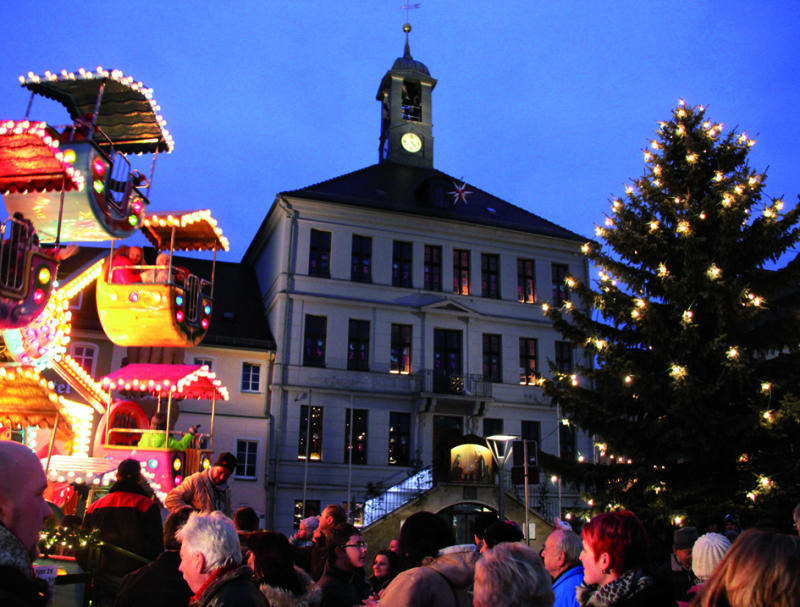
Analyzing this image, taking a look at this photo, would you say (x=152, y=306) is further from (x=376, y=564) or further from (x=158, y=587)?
(x=158, y=587)

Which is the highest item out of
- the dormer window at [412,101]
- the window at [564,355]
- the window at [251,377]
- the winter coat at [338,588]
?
the dormer window at [412,101]

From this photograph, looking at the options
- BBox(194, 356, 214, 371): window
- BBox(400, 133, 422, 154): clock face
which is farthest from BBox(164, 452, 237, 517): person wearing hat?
BBox(400, 133, 422, 154): clock face

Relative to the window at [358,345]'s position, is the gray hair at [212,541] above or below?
below

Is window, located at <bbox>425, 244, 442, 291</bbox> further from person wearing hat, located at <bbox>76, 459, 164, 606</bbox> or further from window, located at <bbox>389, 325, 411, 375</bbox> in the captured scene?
person wearing hat, located at <bbox>76, 459, 164, 606</bbox>

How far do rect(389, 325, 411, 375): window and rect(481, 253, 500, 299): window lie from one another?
14.2 ft

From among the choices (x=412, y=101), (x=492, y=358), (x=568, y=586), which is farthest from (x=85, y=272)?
(x=412, y=101)

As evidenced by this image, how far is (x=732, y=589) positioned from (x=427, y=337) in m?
27.3

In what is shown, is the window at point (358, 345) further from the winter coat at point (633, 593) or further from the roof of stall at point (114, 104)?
the winter coat at point (633, 593)

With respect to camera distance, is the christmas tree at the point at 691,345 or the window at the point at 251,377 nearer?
the christmas tree at the point at 691,345

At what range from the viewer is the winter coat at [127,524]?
658cm

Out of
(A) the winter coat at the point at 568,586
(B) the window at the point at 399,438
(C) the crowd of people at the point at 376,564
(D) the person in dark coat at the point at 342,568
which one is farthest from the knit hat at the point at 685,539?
(B) the window at the point at 399,438

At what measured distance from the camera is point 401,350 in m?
29.5

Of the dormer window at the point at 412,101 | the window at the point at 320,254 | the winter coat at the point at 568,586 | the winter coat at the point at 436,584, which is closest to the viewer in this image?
the winter coat at the point at 436,584

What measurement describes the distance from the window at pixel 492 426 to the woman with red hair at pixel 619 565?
2606 cm
